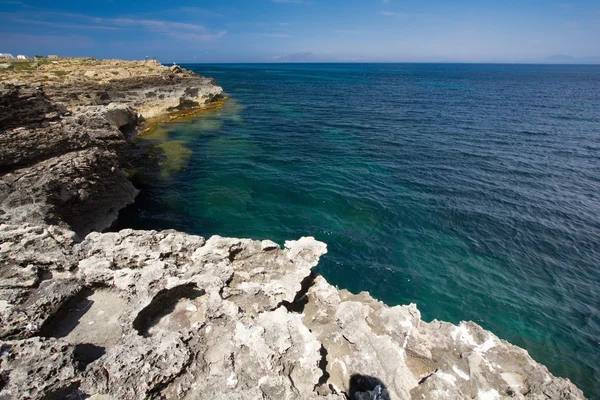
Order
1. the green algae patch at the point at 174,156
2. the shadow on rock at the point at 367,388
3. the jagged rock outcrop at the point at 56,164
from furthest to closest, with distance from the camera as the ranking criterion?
the green algae patch at the point at 174,156, the jagged rock outcrop at the point at 56,164, the shadow on rock at the point at 367,388

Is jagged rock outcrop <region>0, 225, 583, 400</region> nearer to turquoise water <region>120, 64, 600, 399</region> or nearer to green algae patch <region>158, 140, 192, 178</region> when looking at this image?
turquoise water <region>120, 64, 600, 399</region>

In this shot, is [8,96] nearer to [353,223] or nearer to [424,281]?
[353,223]

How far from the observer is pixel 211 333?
877 cm

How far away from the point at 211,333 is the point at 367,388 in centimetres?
474

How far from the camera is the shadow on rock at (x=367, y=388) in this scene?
802 cm

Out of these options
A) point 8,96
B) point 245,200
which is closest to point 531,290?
point 245,200

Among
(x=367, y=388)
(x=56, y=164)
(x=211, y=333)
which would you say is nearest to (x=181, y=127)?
(x=56, y=164)

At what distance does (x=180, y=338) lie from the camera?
8.34 meters

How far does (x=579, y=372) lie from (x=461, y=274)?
21.2ft

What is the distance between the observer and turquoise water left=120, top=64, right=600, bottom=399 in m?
16.7

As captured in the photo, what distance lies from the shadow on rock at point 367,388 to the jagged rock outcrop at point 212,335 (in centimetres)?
3

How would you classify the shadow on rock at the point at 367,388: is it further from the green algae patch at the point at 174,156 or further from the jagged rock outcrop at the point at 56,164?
the green algae patch at the point at 174,156

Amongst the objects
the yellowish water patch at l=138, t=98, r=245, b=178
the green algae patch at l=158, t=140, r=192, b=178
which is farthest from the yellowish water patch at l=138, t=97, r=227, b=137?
the green algae patch at l=158, t=140, r=192, b=178

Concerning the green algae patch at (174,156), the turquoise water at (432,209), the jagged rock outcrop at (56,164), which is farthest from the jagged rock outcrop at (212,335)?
the green algae patch at (174,156)
